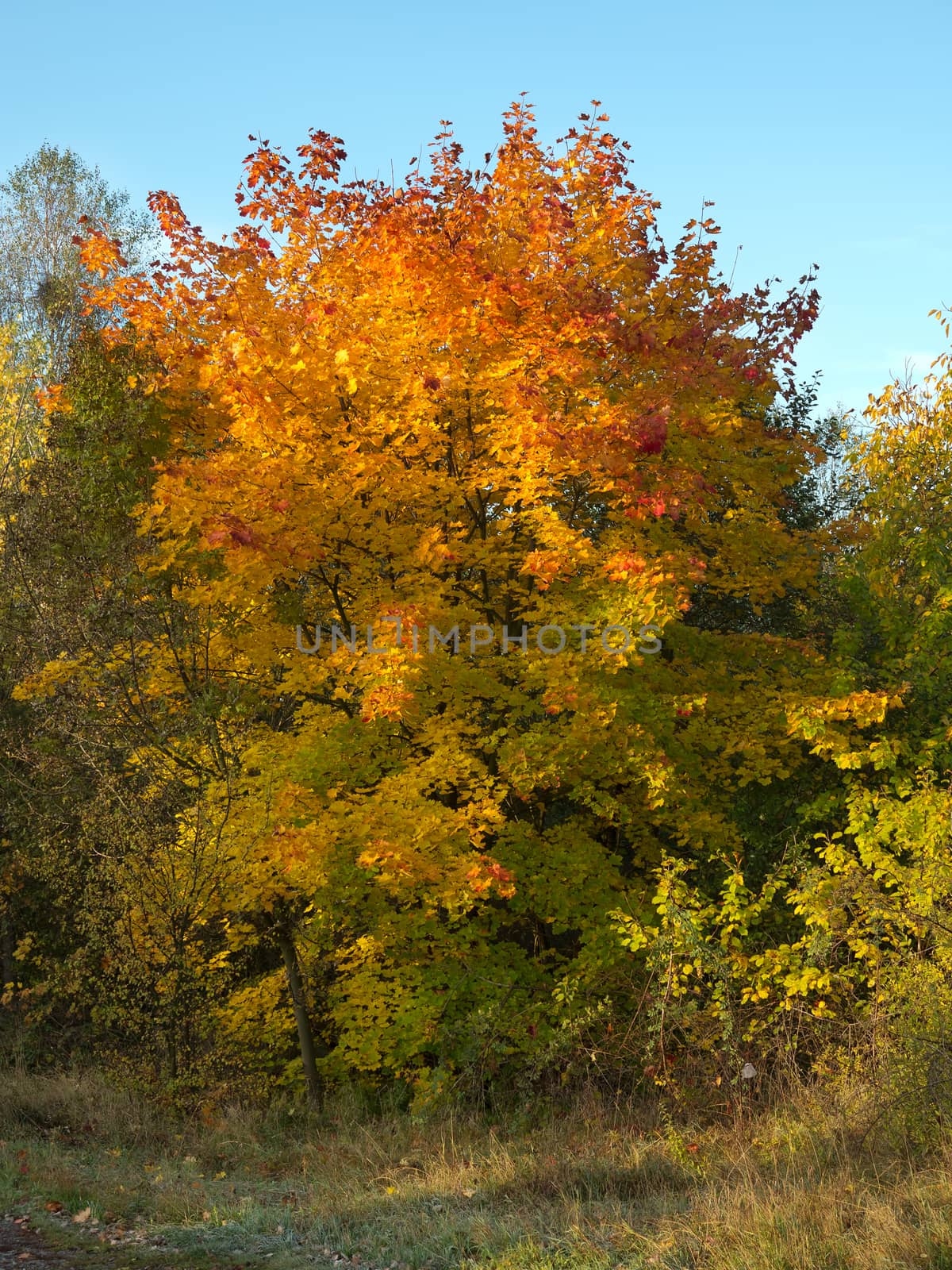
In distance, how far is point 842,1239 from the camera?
6.08 metres

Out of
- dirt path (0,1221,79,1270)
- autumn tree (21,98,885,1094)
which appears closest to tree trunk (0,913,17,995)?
autumn tree (21,98,885,1094)

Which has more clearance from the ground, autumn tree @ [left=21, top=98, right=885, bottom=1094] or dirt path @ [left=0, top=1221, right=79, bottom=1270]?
autumn tree @ [left=21, top=98, right=885, bottom=1094]

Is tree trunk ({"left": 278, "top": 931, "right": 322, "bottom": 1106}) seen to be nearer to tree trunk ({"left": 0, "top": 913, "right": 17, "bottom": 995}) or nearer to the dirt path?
the dirt path

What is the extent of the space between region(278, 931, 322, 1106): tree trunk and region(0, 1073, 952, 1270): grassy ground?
4.36 feet

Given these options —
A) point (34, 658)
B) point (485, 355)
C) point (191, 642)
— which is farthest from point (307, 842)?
point (34, 658)

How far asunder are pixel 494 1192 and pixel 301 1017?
203 inches

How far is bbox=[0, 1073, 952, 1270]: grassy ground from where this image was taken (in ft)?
20.9

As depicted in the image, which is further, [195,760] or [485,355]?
[195,760]

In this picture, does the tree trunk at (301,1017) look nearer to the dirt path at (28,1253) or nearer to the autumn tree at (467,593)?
the autumn tree at (467,593)

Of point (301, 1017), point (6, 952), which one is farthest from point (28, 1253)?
point (6, 952)

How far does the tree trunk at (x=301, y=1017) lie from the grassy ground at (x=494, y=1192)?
4.36ft

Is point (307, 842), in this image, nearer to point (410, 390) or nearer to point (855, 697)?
point (410, 390)

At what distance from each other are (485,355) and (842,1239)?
856cm

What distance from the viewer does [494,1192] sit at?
800 cm
